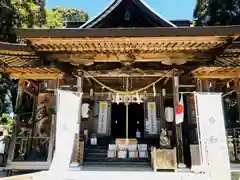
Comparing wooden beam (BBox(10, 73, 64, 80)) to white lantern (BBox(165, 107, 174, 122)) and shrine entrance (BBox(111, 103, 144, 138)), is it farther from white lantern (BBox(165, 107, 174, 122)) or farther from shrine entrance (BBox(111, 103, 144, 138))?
shrine entrance (BBox(111, 103, 144, 138))

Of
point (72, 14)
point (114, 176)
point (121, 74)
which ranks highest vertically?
point (72, 14)

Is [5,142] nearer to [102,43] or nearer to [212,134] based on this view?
[102,43]

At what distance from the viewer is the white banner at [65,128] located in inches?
241

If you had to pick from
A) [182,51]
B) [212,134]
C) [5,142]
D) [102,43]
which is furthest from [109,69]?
[5,142]

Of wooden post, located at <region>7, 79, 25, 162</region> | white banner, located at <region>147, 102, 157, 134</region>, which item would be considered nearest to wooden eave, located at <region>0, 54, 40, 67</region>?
wooden post, located at <region>7, 79, 25, 162</region>

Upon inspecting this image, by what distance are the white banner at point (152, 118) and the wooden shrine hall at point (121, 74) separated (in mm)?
41

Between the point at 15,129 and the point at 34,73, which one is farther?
the point at 15,129

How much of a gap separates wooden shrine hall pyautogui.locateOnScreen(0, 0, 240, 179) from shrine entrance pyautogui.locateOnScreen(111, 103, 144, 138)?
7.96 feet

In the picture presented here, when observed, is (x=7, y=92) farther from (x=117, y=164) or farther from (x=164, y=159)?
(x=164, y=159)

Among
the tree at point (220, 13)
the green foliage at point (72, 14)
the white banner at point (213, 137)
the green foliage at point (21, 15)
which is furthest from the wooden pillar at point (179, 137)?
the green foliage at point (72, 14)

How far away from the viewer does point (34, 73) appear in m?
7.68

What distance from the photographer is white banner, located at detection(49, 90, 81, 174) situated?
20.0 ft

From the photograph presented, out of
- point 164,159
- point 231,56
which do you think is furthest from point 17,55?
point 231,56

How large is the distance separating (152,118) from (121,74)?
309cm
